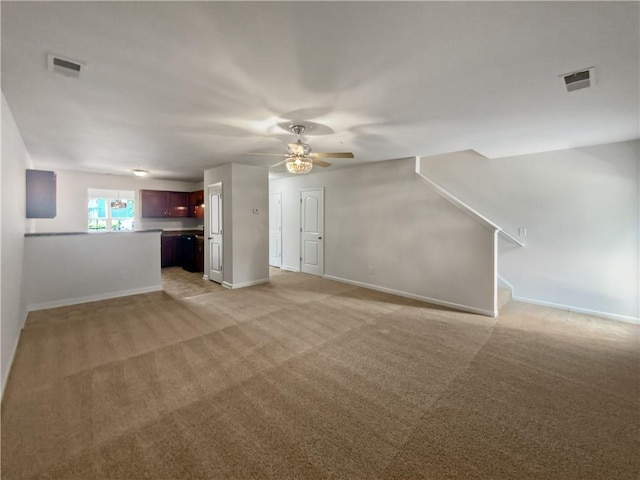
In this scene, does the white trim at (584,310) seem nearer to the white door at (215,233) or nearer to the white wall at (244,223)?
the white wall at (244,223)

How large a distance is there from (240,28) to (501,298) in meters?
5.07

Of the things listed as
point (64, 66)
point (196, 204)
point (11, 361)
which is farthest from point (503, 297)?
point (196, 204)

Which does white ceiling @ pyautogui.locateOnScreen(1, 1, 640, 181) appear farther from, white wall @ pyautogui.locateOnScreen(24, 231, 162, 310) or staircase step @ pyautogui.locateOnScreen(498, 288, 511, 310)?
staircase step @ pyautogui.locateOnScreen(498, 288, 511, 310)

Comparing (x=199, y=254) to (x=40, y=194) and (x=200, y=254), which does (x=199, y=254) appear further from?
(x=40, y=194)

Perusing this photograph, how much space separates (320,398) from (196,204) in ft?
25.2

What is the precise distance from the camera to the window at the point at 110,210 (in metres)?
7.27

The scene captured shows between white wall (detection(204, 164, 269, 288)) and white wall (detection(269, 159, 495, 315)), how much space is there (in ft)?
4.98

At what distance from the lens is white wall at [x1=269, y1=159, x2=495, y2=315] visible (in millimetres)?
4402

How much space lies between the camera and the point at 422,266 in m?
4.98

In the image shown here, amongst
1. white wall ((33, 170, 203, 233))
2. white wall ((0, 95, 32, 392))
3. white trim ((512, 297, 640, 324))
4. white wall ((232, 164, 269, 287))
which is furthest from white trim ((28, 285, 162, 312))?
white trim ((512, 297, 640, 324))

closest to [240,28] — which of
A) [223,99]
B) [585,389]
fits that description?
[223,99]

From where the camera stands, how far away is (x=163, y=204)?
8.15 meters

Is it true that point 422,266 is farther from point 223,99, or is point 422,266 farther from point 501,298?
point 223,99

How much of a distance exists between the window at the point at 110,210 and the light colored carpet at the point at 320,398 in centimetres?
408
